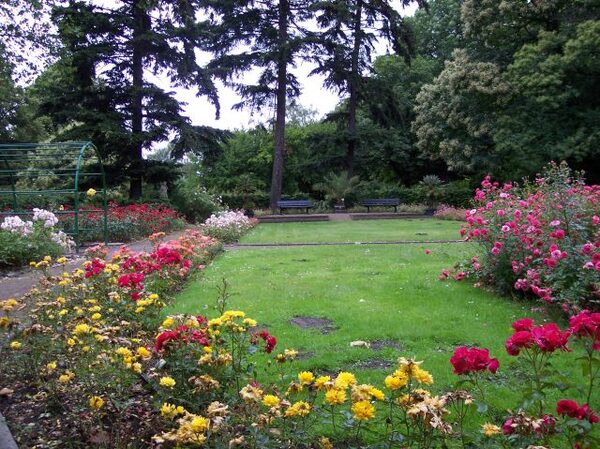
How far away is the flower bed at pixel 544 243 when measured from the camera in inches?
187

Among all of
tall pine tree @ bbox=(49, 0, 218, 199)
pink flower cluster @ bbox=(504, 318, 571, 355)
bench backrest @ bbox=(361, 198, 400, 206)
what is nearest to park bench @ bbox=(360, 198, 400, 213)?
bench backrest @ bbox=(361, 198, 400, 206)

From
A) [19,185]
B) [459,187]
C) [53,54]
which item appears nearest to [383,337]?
[53,54]

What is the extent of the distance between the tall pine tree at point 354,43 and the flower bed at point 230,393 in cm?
2254

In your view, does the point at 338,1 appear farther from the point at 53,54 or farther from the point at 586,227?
the point at 586,227

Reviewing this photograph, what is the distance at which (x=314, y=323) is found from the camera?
17.1 feet

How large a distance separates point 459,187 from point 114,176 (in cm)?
1652

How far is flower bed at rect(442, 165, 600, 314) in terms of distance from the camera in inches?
187

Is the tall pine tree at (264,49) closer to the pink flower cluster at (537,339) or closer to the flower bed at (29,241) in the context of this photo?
the flower bed at (29,241)

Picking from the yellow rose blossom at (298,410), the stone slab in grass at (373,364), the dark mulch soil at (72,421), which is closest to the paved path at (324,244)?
the stone slab in grass at (373,364)

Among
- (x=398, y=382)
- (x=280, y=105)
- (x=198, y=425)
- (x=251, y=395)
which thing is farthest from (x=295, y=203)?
(x=198, y=425)

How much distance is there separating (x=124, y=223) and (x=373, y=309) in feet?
33.6

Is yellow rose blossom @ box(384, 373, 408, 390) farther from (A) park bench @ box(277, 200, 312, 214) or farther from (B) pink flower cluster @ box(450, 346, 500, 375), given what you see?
(A) park bench @ box(277, 200, 312, 214)

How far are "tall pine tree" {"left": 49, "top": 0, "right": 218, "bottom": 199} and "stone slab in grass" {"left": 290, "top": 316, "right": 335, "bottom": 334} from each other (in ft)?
49.9

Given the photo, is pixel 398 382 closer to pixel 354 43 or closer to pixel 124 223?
pixel 124 223
